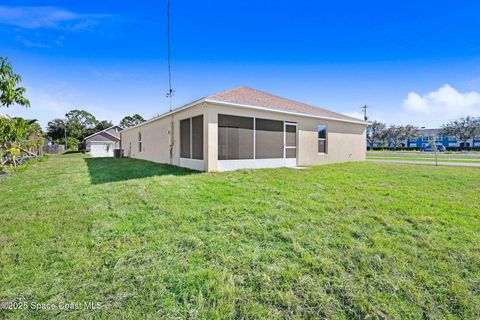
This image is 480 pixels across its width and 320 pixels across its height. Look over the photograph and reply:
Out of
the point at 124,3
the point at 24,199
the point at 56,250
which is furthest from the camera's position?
the point at 124,3

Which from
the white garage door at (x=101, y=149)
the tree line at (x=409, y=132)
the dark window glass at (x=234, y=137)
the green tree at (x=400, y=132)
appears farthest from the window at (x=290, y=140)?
the green tree at (x=400, y=132)

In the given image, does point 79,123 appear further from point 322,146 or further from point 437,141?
point 437,141

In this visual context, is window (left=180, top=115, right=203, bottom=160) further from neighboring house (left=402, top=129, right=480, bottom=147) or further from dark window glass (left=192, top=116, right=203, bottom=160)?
neighboring house (left=402, top=129, right=480, bottom=147)

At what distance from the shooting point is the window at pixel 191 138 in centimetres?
902

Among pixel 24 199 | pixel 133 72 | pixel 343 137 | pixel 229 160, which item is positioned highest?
pixel 133 72

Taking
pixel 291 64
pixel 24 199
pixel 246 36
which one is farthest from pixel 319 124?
pixel 24 199

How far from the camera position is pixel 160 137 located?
13.5m

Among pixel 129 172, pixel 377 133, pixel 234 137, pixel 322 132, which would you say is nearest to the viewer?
pixel 234 137

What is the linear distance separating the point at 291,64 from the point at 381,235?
12.2 metres

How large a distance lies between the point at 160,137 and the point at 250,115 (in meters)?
6.76

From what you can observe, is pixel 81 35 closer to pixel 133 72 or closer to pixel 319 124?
pixel 133 72

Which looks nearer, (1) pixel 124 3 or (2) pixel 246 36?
(1) pixel 124 3

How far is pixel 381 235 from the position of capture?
3264 mm

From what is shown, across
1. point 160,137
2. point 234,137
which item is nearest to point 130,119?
point 160,137
